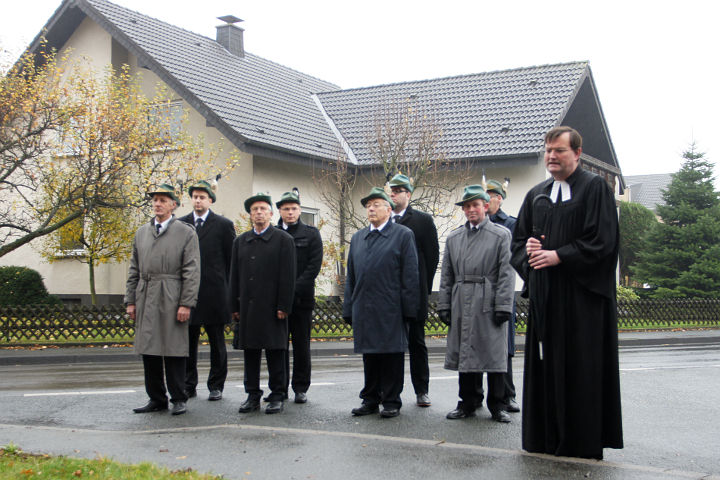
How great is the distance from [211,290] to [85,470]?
12.7ft

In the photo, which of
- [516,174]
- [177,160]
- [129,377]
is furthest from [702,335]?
[129,377]

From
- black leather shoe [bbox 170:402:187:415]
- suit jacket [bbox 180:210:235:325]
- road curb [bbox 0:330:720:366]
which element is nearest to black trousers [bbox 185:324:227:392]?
suit jacket [bbox 180:210:235:325]

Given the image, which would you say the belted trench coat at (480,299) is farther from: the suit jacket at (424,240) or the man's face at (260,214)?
the man's face at (260,214)

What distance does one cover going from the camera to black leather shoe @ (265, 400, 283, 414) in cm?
806

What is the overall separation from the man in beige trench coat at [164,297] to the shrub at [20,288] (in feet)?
55.8

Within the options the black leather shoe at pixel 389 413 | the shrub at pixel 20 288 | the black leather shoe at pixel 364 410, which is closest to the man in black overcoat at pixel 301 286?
the black leather shoe at pixel 364 410

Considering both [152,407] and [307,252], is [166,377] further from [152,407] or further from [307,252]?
[307,252]

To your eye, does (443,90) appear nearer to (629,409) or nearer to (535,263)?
(629,409)

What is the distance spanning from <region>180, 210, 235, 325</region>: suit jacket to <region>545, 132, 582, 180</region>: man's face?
14.3 ft

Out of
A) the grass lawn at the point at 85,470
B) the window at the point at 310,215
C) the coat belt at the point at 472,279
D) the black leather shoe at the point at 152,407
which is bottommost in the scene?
the grass lawn at the point at 85,470

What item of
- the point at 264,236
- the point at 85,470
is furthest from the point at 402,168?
the point at 85,470

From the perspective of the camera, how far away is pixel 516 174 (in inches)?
1012

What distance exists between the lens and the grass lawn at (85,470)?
5.23m

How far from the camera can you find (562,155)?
5.82 metres
